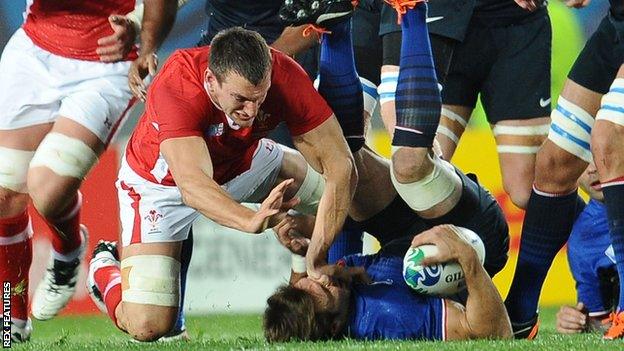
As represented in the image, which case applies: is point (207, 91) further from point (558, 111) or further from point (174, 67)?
point (558, 111)

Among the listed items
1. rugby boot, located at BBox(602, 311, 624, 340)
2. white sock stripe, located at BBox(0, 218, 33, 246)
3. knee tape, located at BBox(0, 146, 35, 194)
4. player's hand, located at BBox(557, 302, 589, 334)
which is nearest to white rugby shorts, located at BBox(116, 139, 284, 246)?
knee tape, located at BBox(0, 146, 35, 194)

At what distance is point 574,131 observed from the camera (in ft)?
17.8

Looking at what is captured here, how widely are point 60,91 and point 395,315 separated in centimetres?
220

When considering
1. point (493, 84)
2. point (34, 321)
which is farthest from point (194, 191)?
point (34, 321)

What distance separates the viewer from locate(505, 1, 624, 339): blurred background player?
197 inches

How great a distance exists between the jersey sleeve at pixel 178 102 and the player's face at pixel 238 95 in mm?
80

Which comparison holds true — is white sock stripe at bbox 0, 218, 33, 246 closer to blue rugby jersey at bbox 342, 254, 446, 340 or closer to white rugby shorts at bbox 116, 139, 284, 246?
white rugby shorts at bbox 116, 139, 284, 246

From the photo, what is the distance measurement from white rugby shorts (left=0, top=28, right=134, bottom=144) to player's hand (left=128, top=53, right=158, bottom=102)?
0.66 ft

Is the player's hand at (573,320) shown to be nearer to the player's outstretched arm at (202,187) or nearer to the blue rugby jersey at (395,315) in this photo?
the blue rugby jersey at (395,315)

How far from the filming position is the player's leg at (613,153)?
498 centimetres

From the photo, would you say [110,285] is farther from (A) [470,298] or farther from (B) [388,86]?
(A) [470,298]

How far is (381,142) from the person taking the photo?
27.1ft

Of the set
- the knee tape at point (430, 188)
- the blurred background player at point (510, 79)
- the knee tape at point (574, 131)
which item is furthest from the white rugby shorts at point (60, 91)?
the knee tape at point (574, 131)

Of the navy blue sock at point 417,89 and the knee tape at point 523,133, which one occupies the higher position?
the navy blue sock at point 417,89
